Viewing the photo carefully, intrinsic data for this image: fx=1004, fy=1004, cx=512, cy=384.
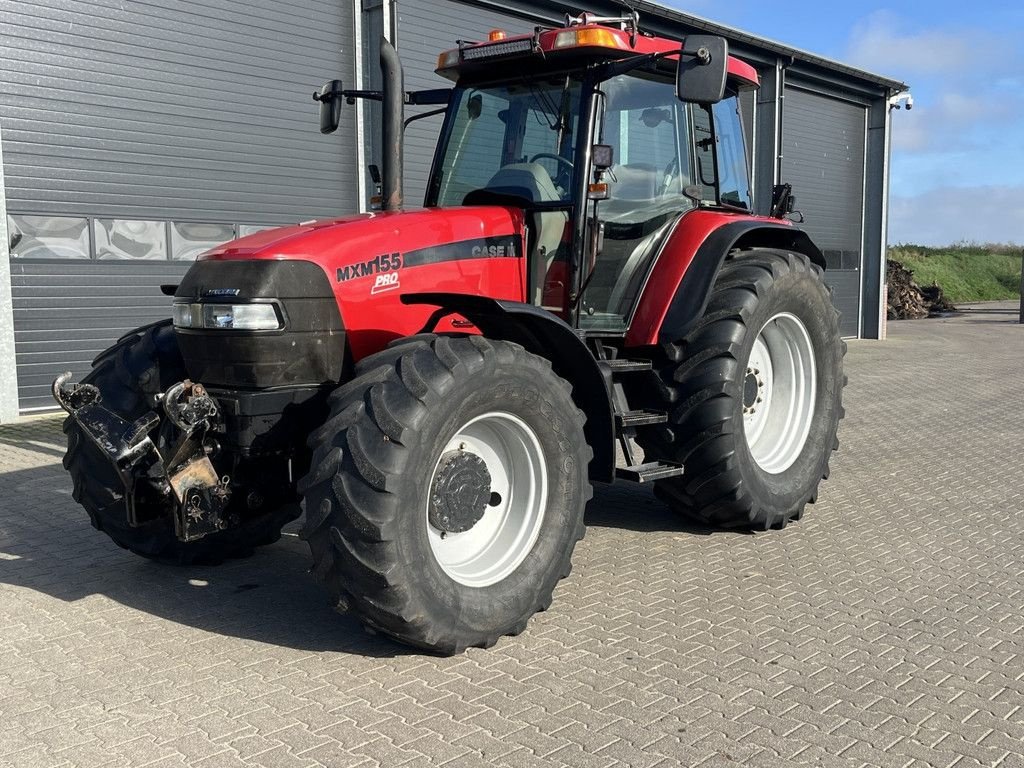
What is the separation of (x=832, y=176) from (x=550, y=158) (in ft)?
54.8

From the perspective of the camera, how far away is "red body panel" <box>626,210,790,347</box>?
511 cm

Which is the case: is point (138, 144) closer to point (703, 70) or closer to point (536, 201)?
point (536, 201)

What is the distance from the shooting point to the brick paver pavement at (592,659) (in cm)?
314

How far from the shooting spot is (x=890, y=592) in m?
4.61

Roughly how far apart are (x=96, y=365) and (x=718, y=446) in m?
3.04

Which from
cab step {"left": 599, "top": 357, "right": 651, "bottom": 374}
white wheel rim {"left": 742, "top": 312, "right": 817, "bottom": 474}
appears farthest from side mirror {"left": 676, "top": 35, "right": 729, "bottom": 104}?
white wheel rim {"left": 742, "top": 312, "right": 817, "bottom": 474}

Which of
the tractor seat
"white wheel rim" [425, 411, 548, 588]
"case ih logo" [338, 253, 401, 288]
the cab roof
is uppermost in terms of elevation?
the cab roof

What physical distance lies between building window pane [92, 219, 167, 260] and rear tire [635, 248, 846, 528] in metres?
7.18

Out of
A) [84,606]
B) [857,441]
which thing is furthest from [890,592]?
[857,441]

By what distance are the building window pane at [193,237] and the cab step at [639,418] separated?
7.14m

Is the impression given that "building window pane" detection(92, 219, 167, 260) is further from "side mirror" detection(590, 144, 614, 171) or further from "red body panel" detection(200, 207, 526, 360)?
"side mirror" detection(590, 144, 614, 171)

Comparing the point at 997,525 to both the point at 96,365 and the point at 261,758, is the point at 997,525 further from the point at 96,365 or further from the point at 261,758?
the point at 96,365

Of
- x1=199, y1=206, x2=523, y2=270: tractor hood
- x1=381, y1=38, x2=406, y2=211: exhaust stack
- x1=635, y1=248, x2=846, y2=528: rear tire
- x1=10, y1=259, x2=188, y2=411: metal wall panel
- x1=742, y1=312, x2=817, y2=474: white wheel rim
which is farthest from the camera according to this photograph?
x1=10, y1=259, x2=188, y2=411: metal wall panel

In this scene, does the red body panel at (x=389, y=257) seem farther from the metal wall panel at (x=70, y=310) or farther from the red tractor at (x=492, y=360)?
the metal wall panel at (x=70, y=310)
